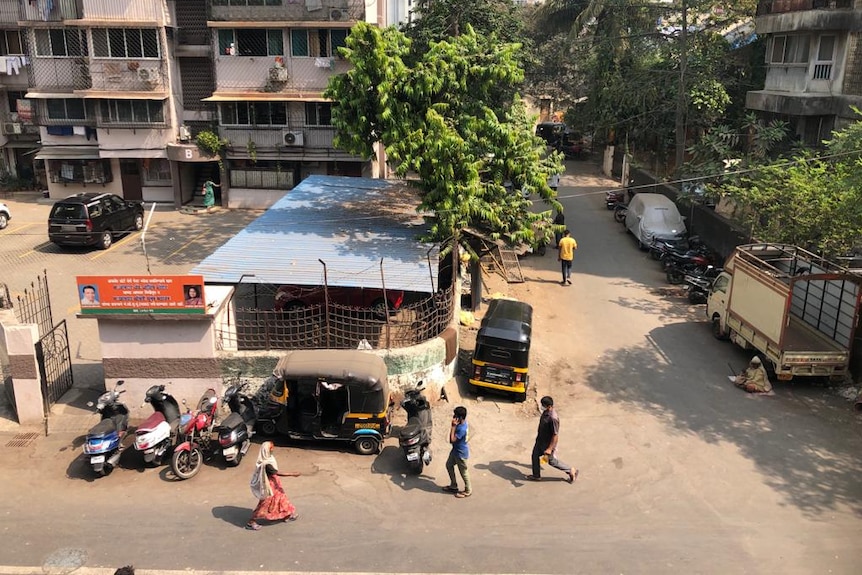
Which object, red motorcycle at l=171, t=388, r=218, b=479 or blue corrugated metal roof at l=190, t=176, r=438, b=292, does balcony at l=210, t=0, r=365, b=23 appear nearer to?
blue corrugated metal roof at l=190, t=176, r=438, b=292

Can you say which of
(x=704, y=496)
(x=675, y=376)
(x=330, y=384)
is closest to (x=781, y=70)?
(x=675, y=376)

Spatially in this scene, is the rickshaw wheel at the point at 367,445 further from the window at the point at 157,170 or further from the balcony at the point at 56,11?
the balcony at the point at 56,11

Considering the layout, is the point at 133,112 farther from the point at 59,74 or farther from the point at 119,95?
the point at 59,74

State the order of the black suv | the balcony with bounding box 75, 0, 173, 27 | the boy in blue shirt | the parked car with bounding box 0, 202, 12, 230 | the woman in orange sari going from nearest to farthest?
the woman in orange sari
the boy in blue shirt
the black suv
the parked car with bounding box 0, 202, 12, 230
the balcony with bounding box 75, 0, 173, 27

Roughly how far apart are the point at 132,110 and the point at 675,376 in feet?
76.3

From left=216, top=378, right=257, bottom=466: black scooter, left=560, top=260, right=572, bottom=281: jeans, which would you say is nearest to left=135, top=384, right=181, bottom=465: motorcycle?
left=216, top=378, right=257, bottom=466: black scooter

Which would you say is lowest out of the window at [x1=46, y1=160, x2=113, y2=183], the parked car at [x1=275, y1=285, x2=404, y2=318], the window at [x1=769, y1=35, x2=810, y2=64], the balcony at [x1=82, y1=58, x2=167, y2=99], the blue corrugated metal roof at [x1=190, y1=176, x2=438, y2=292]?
the parked car at [x1=275, y1=285, x2=404, y2=318]

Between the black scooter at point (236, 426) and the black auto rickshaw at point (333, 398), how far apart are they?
392 mm

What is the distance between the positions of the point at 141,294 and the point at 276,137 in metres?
17.8

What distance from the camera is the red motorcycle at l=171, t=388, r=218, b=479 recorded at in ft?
34.3

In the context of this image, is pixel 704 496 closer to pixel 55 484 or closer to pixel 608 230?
pixel 55 484

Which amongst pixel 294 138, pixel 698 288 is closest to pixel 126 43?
pixel 294 138

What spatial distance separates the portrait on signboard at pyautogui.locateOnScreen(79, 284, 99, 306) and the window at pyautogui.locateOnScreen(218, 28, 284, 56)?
60.1 ft

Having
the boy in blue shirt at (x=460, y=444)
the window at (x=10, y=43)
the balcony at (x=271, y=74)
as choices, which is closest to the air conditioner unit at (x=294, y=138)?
the balcony at (x=271, y=74)
